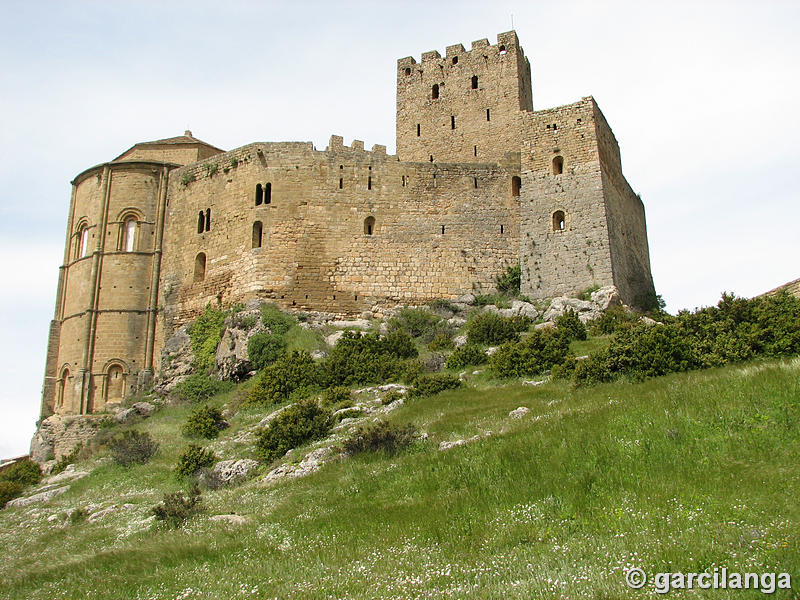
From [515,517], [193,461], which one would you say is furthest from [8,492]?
[515,517]

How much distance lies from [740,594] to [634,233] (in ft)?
81.8

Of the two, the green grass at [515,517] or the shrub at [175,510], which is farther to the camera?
the shrub at [175,510]

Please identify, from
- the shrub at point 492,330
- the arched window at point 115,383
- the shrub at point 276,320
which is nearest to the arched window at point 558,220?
the shrub at point 492,330

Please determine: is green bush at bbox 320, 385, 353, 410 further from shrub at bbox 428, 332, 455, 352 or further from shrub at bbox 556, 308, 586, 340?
shrub at bbox 556, 308, 586, 340

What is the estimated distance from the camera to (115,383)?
1117 inches

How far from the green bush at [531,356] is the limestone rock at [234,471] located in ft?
20.6

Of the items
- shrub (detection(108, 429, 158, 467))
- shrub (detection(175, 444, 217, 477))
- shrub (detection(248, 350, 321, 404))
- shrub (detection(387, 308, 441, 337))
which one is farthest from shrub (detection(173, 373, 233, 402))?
shrub (detection(175, 444, 217, 477))

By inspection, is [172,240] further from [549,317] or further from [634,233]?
[634,233]

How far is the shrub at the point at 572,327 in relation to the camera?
20031 mm

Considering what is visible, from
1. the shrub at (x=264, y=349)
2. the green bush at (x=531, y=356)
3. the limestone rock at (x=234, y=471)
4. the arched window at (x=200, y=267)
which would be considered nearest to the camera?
the limestone rock at (x=234, y=471)

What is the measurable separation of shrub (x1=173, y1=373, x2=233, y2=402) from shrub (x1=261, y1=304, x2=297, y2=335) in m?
2.34

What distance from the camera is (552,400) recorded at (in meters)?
14.0

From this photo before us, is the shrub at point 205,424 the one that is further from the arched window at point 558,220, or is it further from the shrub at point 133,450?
the arched window at point 558,220

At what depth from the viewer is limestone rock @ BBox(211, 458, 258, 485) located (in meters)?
14.8
